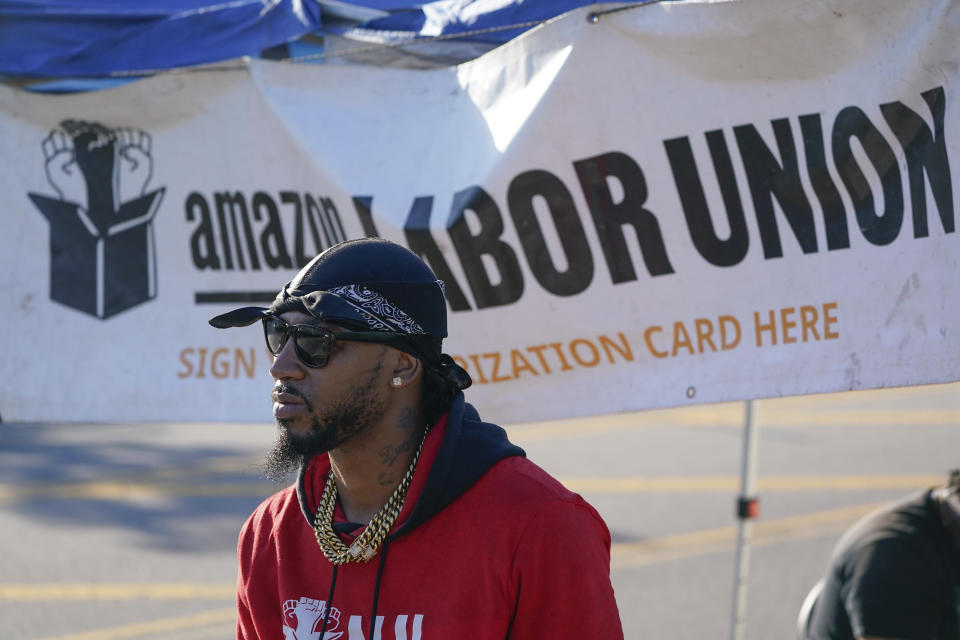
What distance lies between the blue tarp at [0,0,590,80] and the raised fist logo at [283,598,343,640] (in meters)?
1.94

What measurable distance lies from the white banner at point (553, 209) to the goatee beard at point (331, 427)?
44.7 inches

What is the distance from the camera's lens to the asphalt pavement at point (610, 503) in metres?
6.65

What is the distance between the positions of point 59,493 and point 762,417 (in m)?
6.79

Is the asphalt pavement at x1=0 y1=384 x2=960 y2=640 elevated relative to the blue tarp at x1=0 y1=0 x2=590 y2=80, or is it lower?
lower

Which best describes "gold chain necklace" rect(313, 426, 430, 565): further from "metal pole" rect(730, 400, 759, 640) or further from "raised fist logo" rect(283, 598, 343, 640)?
"metal pole" rect(730, 400, 759, 640)

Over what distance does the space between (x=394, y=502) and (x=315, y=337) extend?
0.37m

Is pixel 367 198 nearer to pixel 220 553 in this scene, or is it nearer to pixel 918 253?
pixel 918 253

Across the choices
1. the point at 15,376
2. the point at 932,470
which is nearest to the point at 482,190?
the point at 15,376

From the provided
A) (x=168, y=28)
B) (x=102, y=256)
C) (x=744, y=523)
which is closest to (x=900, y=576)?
(x=744, y=523)

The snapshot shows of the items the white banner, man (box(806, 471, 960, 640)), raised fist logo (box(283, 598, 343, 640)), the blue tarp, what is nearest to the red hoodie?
raised fist logo (box(283, 598, 343, 640))

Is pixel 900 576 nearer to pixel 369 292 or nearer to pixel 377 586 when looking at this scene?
pixel 377 586

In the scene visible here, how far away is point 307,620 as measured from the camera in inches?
85.4

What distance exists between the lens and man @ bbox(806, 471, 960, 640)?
3.18m

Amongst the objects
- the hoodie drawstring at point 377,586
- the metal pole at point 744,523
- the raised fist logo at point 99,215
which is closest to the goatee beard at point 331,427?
the hoodie drawstring at point 377,586
